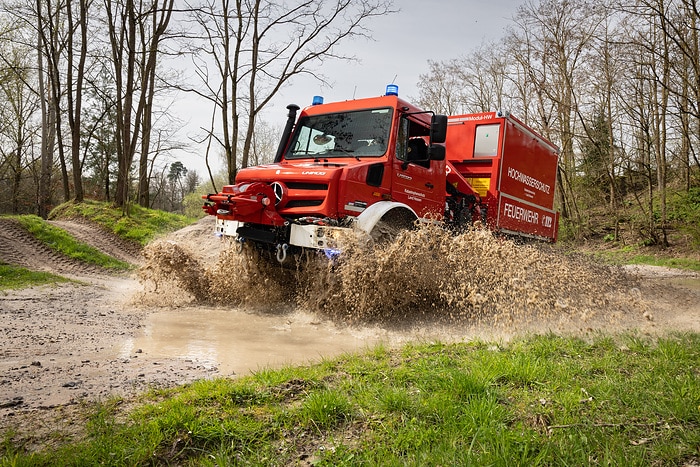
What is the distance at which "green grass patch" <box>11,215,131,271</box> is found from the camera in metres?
11.2

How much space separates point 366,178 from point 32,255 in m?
8.25

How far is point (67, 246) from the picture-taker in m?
11.4

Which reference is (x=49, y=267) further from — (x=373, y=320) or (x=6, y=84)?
(x=6, y=84)

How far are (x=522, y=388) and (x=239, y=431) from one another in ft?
6.33

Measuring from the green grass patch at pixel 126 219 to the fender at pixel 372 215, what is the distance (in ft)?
31.2

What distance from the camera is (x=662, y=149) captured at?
19.0 meters

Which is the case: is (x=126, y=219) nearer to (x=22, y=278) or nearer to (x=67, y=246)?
(x=67, y=246)

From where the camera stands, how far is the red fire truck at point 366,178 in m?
6.44

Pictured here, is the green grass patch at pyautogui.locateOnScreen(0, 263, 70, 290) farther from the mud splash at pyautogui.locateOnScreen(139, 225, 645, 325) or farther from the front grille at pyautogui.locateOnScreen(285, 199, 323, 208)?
the front grille at pyautogui.locateOnScreen(285, 199, 323, 208)

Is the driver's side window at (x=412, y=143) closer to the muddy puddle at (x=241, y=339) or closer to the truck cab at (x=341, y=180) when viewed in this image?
the truck cab at (x=341, y=180)

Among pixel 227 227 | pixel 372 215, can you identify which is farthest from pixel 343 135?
pixel 227 227

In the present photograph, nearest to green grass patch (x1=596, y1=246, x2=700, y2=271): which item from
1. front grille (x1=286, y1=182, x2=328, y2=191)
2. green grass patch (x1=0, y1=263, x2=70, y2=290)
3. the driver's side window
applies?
the driver's side window

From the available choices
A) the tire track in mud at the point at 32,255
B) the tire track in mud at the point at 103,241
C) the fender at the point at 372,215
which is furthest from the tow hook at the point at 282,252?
the tire track in mud at the point at 103,241

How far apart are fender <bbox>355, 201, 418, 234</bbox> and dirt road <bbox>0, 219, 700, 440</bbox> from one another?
133cm
